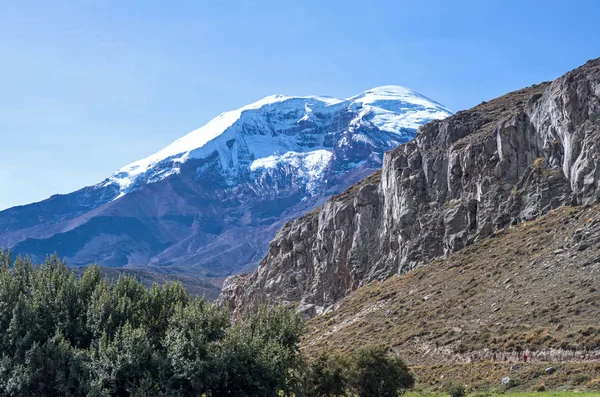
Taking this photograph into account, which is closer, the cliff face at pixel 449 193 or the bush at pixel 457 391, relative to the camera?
the bush at pixel 457 391

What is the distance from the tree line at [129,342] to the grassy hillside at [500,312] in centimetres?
1746

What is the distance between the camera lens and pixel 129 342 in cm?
3362

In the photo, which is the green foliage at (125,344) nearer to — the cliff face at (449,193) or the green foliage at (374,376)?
the green foliage at (374,376)

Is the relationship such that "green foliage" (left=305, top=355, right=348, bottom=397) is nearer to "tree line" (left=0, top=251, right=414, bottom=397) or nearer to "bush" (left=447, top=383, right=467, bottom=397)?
"tree line" (left=0, top=251, right=414, bottom=397)

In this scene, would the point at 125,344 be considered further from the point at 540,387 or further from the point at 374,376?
the point at 540,387

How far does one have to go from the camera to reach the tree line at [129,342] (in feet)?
109

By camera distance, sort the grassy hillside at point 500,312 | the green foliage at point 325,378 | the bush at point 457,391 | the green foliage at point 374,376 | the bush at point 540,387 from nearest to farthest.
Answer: the bush at point 540,387 → the bush at point 457,391 → the green foliage at point 325,378 → the green foliage at point 374,376 → the grassy hillside at point 500,312

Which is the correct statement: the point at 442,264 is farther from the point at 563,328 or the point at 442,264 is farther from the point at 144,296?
the point at 144,296

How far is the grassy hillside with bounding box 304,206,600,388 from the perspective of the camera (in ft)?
156

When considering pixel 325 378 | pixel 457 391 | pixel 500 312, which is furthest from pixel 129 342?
pixel 500 312

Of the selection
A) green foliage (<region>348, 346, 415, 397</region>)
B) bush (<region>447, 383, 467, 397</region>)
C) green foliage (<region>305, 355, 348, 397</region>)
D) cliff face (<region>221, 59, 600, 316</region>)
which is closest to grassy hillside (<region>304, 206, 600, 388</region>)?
bush (<region>447, 383, 467, 397</region>)

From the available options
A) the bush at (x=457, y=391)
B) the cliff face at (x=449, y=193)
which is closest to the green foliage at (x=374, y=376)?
the bush at (x=457, y=391)

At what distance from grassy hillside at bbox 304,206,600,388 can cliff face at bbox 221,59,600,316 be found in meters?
3.80

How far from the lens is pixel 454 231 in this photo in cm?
8156
